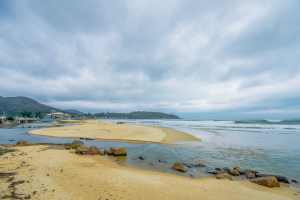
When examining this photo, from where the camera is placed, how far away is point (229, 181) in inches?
444

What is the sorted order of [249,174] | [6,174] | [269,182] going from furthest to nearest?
[249,174] < [269,182] < [6,174]

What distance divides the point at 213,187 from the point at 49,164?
1092 cm

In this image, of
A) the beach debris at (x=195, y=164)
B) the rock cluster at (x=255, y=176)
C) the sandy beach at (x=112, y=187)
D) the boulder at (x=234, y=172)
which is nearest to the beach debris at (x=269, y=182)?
the rock cluster at (x=255, y=176)

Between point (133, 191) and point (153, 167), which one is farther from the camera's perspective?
point (153, 167)

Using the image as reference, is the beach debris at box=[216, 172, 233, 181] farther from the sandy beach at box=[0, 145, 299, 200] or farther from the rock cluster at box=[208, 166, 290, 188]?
the sandy beach at box=[0, 145, 299, 200]

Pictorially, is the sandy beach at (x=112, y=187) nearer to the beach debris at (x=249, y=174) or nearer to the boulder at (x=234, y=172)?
the beach debris at (x=249, y=174)

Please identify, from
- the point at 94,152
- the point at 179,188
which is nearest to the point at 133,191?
the point at 179,188

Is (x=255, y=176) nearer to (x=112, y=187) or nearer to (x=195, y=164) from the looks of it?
(x=195, y=164)

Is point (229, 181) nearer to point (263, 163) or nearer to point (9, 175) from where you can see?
point (263, 163)

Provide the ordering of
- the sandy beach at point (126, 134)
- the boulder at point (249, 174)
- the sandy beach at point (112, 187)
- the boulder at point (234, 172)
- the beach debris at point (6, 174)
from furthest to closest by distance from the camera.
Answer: the sandy beach at point (126, 134)
the boulder at point (234, 172)
the boulder at point (249, 174)
the beach debris at point (6, 174)
the sandy beach at point (112, 187)

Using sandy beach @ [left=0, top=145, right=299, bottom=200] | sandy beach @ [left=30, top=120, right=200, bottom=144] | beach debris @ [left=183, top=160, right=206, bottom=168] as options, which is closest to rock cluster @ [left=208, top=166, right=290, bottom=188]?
sandy beach @ [left=0, top=145, right=299, bottom=200]

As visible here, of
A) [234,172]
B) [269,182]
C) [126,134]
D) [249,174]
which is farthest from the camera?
[126,134]

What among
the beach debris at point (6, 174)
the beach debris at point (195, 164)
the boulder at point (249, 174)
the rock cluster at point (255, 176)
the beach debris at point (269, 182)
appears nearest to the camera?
the beach debris at point (6, 174)

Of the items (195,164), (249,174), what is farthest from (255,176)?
(195,164)
